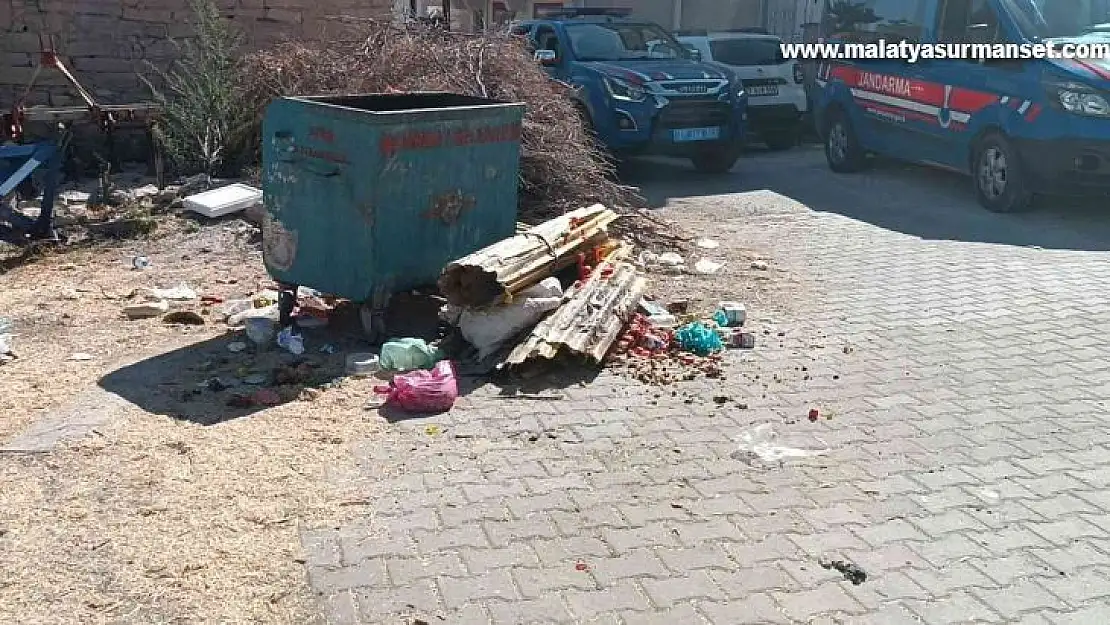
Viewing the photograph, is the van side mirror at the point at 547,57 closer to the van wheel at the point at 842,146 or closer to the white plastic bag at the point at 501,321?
the van wheel at the point at 842,146

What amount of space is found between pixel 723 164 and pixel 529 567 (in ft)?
32.3

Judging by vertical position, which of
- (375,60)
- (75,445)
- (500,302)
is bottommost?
(75,445)

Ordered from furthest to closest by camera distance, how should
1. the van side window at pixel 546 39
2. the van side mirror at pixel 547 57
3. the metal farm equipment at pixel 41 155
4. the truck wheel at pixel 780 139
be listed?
the truck wheel at pixel 780 139 → the van side window at pixel 546 39 → the van side mirror at pixel 547 57 → the metal farm equipment at pixel 41 155

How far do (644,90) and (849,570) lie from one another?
863cm

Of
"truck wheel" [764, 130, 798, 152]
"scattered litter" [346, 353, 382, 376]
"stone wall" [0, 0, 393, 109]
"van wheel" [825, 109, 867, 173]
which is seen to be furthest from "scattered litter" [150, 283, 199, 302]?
"truck wheel" [764, 130, 798, 152]

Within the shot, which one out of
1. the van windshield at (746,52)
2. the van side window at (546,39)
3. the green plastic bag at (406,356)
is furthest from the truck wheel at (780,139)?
the green plastic bag at (406,356)

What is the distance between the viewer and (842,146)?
1349cm

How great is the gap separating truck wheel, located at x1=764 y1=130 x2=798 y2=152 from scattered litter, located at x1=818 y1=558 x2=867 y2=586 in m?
12.0

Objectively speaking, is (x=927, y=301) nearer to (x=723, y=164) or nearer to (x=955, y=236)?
(x=955, y=236)

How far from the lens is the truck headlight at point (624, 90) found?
473 inches

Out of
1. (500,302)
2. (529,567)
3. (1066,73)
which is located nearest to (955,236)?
(1066,73)

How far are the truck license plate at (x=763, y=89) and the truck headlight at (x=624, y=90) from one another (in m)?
3.57

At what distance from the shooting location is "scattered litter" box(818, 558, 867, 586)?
13.2 ft

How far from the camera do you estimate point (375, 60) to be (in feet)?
33.2
